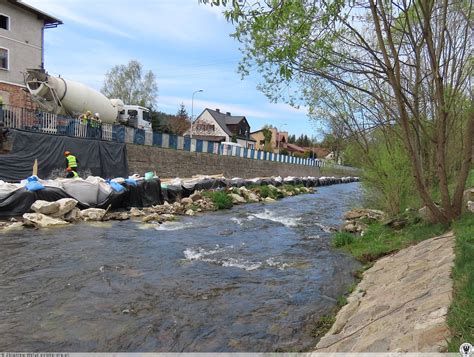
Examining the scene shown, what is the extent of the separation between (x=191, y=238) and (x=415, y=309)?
8.17 metres

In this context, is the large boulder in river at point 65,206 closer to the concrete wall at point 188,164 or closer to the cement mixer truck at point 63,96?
the concrete wall at point 188,164

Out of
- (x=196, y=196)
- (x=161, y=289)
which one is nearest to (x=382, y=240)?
(x=161, y=289)

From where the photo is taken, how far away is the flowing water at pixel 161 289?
5.20 meters

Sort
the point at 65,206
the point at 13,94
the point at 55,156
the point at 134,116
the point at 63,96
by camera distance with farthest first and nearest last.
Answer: the point at 134,116, the point at 13,94, the point at 63,96, the point at 55,156, the point at 65,206

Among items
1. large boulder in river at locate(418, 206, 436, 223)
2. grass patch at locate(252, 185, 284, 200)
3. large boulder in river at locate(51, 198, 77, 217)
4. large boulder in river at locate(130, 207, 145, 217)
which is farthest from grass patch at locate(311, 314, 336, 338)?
grass patch at locate(252, 185, 284, 200)

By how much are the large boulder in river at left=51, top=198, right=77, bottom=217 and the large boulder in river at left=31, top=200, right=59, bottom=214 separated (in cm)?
10

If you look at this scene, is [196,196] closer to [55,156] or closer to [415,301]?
[55,156]

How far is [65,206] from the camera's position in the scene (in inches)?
512

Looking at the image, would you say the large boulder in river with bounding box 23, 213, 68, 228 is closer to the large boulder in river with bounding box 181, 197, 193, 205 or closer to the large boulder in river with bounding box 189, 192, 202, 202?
the large boulder in river with bounding box 181, 197, 193, 205

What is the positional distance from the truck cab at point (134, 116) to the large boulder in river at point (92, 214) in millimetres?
19847

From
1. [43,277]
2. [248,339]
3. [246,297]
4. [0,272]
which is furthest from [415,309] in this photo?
[0,272]

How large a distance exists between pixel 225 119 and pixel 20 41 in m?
59.0

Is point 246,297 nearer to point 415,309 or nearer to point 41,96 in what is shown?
point 415,309

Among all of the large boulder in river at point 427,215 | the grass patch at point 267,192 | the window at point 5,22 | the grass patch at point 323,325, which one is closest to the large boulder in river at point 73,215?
the grass patch at point 323,325
